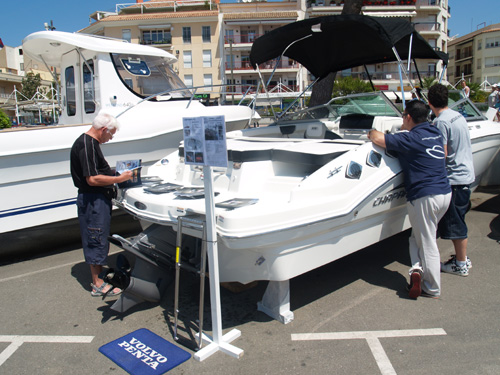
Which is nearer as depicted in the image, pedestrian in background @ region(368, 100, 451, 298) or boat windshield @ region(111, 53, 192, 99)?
pedestrian in background @ region(368, 100, 451, 298)

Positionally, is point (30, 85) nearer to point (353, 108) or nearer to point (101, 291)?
point (353, 108)

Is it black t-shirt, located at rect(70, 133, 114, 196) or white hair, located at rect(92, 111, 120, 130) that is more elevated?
white hair, located at rect(92, 111, 120, 130)

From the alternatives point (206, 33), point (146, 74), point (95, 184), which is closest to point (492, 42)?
point (206, 33)

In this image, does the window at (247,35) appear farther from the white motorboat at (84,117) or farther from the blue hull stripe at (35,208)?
the blue hull stripe at (35,208)

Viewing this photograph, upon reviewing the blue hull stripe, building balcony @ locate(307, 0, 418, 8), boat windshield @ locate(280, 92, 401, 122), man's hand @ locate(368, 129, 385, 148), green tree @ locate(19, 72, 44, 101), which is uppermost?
building balcony @ locate(307, 0, 418, 8)

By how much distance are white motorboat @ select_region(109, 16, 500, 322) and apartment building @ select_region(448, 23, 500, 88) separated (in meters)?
53.3

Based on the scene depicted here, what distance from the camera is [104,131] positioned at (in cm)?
383

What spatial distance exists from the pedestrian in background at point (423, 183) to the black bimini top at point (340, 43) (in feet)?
4.98

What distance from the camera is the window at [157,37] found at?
45.2m

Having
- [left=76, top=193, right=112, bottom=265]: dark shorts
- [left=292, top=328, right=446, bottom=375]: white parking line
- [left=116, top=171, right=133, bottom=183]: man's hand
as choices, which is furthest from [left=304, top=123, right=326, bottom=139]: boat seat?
[left=292, top=328, right=446, bottom=375]: white parking line

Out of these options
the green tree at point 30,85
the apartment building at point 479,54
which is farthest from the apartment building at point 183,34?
the apartment building at point 479,54

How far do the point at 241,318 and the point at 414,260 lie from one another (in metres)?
1.63

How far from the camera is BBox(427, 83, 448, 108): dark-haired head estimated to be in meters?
4.05

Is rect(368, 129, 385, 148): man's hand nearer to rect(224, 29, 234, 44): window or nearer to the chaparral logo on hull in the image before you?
the chaparral logo on hull
